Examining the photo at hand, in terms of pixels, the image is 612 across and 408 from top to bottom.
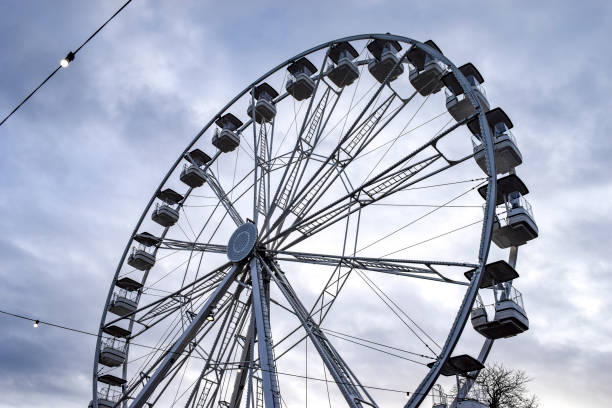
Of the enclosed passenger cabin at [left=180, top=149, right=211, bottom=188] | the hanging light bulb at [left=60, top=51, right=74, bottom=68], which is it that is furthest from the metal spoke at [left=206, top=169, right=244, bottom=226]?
the hanging light bulb at [left=60, top=51, right=74, bottom=68]

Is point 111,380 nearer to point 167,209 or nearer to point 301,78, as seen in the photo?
point 167,209

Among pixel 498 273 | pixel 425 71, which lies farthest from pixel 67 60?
pixel 425 71

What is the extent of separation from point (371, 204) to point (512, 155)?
4500 millimetres

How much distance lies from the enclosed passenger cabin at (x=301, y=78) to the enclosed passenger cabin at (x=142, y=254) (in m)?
7.79

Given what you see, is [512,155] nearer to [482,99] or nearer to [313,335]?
[482,99]

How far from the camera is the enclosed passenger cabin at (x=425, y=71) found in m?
17.9

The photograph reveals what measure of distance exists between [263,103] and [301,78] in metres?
1.69

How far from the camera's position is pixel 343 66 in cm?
1975

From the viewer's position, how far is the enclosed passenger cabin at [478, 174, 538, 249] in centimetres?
1508

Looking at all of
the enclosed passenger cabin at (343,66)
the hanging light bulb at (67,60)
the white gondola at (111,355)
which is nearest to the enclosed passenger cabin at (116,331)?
the white gondola at (111,355)

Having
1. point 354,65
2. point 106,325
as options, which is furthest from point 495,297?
point 106,325

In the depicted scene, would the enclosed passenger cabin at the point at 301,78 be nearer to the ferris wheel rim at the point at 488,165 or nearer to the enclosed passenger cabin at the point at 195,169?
the ferris wheel rim at the point at 488,165

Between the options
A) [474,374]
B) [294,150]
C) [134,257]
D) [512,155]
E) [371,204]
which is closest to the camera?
[474,374]

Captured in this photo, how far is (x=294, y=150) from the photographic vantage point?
690 inches
